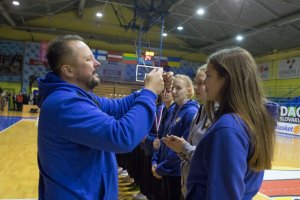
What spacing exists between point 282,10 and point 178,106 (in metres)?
13.0

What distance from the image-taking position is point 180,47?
2322 cm

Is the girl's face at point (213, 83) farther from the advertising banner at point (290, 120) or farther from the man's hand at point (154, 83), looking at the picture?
the advertising banner at point (290, 120)

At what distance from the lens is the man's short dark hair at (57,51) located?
4.63 ft

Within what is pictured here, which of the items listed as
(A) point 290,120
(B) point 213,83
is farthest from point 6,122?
(B) point 213,83

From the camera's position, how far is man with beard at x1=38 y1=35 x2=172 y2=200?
1.20m

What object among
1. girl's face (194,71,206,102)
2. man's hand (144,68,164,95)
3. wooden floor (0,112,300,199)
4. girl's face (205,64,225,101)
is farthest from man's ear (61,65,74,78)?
wooden floor (0,112,300,199)

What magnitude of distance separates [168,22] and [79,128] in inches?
786

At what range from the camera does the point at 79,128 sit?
1197 millimetres

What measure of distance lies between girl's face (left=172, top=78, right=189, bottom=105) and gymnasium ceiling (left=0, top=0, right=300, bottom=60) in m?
10.6

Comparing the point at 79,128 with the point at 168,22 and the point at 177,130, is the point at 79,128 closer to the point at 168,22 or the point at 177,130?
the point at 177,130

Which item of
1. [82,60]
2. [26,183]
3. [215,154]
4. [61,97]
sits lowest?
[26,183]

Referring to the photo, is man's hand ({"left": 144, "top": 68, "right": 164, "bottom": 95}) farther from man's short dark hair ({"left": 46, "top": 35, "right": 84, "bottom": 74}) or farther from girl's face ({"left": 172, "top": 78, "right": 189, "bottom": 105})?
girl's face ({"left": 172, "top": 78, "right": 189, "bottom": 105})

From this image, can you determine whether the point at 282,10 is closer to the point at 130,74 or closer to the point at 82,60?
the point at 130,74

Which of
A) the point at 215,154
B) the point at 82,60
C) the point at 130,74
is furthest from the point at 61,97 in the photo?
the point at 130,74
